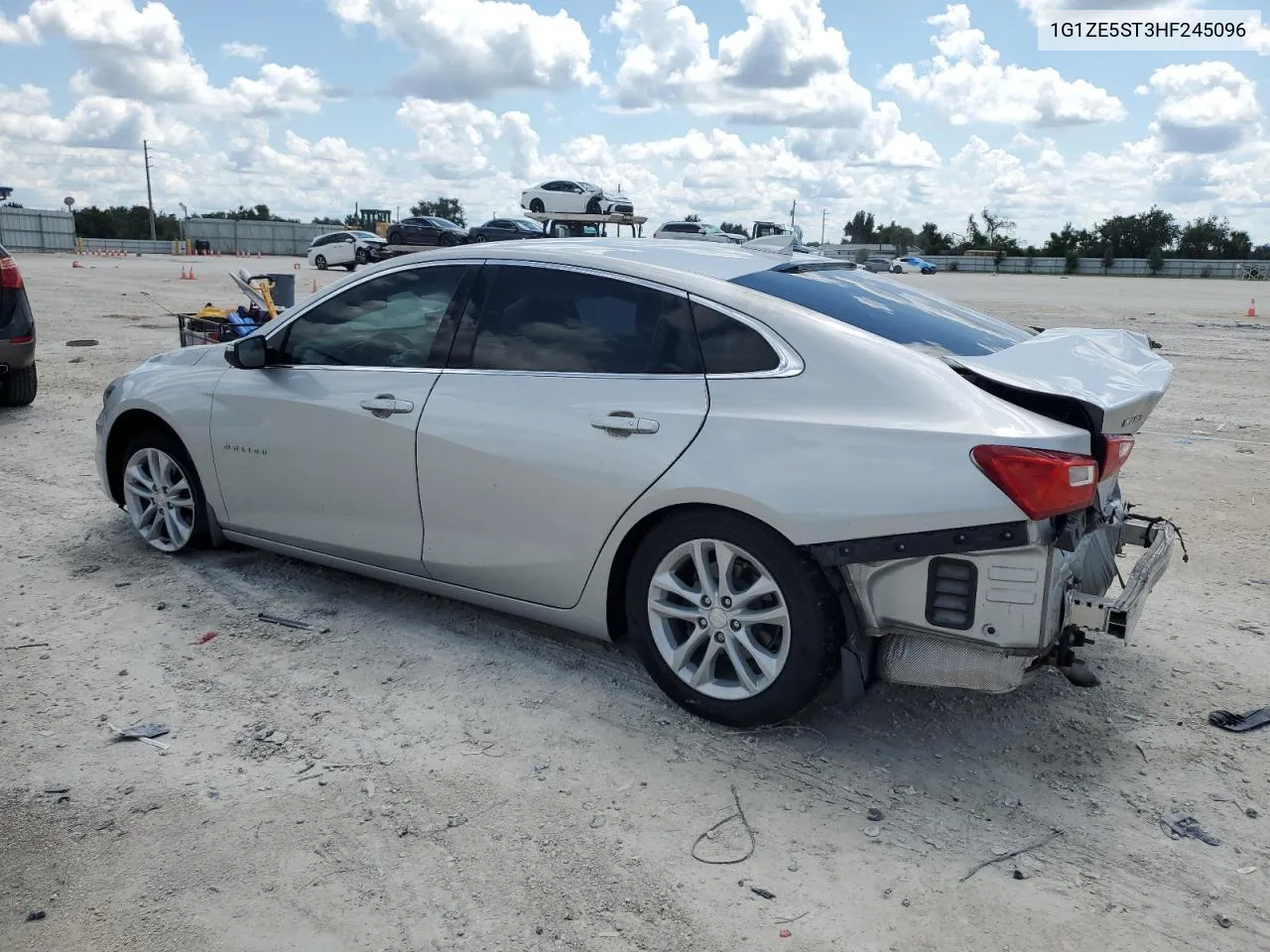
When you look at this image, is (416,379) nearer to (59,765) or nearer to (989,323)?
(59,765)

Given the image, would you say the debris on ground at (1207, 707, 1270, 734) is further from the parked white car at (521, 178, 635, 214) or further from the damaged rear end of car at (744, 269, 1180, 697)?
→ the parked white car at (521, 178, 635, 214)

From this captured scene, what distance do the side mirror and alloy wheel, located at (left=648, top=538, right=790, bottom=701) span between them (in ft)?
7.25

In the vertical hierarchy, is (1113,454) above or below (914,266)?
below

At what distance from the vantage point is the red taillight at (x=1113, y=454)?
322 cm

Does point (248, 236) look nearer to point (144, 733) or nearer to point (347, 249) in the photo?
point (347, 249)

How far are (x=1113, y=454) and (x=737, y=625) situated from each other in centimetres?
129

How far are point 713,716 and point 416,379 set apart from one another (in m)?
1.80

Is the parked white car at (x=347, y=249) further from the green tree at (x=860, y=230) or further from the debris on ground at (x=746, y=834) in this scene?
the green tree at (x=860, y=230)

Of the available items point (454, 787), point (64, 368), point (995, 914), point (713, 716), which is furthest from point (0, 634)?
point (64, 368)

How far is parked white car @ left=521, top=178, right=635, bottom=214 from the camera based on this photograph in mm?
40156

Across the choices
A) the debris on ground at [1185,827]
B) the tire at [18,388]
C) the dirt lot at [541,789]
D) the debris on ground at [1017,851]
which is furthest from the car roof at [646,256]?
the tire at [18,388]

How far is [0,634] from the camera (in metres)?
4.46

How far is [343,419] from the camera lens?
14.6ft

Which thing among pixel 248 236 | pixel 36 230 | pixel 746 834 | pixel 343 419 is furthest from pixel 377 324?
pixel 248 236
